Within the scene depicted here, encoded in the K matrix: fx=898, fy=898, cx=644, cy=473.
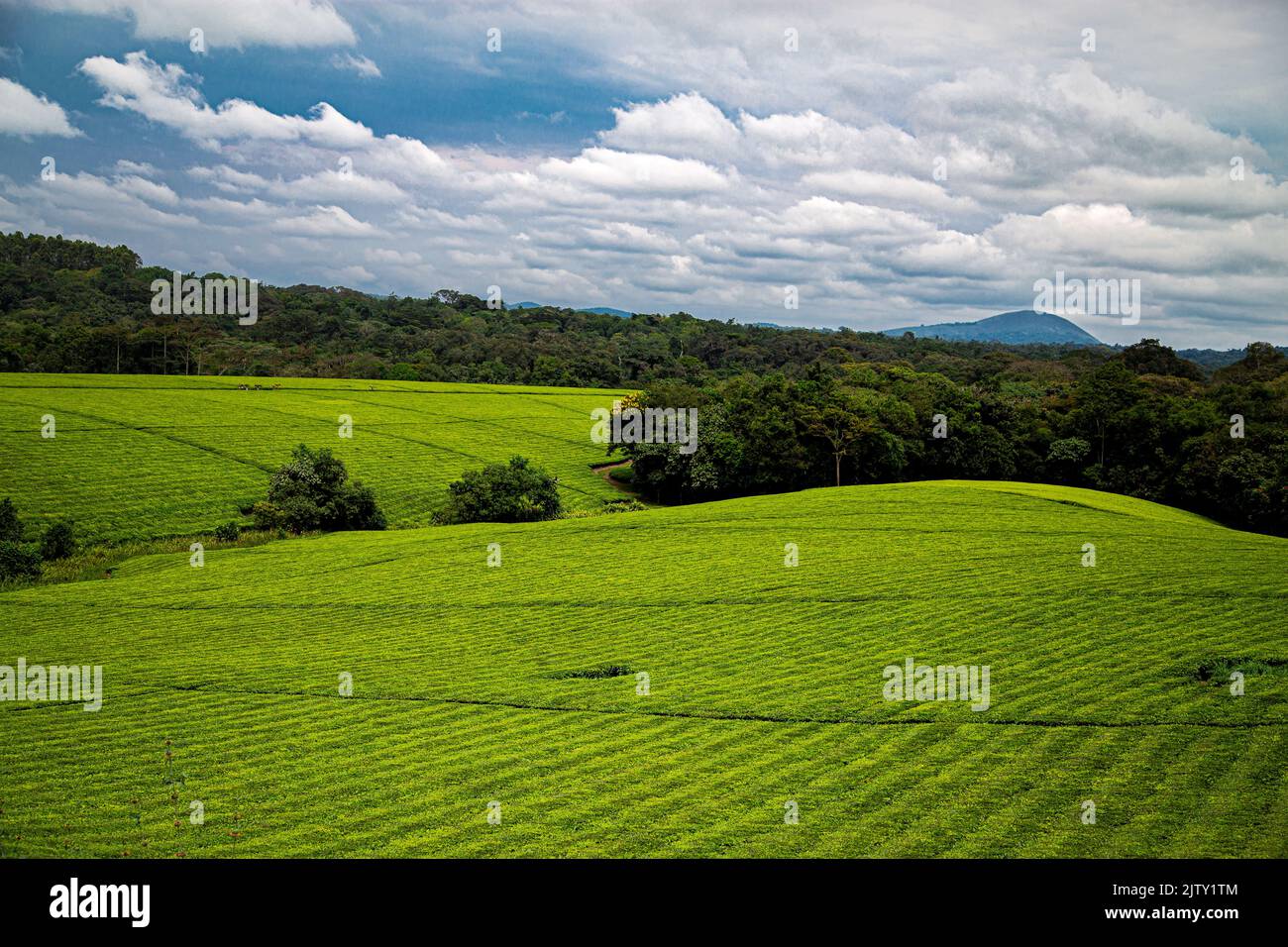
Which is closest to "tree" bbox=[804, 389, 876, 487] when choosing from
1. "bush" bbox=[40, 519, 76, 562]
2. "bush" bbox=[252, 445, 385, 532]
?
"bush" bbox=[252, 445, 385, 532]

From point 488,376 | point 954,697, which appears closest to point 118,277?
point 488,376

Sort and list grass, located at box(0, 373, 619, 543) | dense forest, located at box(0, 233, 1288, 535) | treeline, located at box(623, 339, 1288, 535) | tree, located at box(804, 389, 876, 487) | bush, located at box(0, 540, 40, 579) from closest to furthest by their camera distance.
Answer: bush, located at box(0, 540, 40, 579)
grass, located at box(0, 373, 619, 543)
treeline, located at box(623, 339, 1288, 535)
dense forest, located at box(0, 233, 1288, 535)
tree, located at box(804, 389, 876, 487)

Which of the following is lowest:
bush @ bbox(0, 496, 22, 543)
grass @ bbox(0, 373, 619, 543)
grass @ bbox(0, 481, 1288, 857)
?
grass @ bbox(0, 481, 1288, 857)

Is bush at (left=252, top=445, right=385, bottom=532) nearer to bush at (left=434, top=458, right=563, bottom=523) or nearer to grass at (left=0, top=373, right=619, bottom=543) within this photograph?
grass at (left=0, top=373, right=619, bottom=543)

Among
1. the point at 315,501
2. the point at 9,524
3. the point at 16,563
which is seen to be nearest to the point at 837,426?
the point at 315,501

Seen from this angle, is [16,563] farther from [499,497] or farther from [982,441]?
[982,441]

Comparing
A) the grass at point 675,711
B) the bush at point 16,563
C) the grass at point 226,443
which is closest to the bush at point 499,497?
the grass at point 226,443

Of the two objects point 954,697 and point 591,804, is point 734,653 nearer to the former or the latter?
point 954,697
